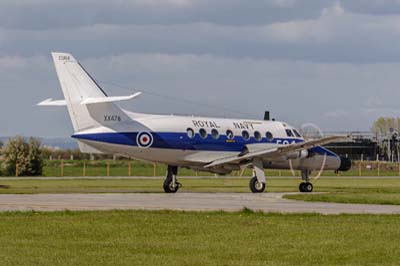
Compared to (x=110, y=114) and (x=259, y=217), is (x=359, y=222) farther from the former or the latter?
(x=110, y=114)

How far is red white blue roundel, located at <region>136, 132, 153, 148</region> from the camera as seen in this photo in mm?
43875

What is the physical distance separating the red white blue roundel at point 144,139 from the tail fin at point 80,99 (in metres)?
1.16

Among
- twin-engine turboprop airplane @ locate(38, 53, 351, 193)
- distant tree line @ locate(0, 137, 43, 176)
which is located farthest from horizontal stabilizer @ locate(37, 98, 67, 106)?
A: distant tree line @ locate(0, 137, 43, 176)

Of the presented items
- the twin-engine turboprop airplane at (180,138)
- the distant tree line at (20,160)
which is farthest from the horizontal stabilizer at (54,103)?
the distant tree line at (20,160)

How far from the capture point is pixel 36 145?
8244cm

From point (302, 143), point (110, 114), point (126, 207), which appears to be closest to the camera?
point (126, 207)

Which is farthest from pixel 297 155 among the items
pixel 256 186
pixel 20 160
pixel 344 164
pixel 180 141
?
pixel 20 160

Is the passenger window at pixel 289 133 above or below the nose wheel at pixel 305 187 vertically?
above

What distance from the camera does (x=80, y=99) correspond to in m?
43.4

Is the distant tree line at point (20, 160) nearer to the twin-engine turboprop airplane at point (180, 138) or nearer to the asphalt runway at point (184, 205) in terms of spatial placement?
the twin-engine turboprop airplane at point (180, 138)

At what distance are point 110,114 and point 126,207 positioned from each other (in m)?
12.4

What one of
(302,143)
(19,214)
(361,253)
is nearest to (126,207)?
(19,214)

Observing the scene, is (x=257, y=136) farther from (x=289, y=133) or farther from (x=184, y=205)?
(x=184, y=205)

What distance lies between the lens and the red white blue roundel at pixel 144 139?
4388cm
